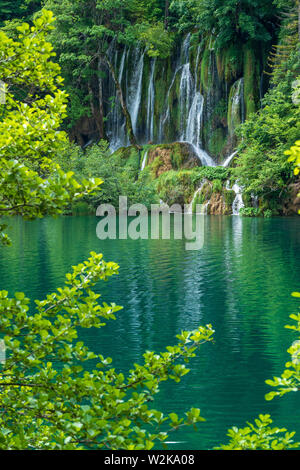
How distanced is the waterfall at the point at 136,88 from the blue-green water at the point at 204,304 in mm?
26023

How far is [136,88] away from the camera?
48.8m

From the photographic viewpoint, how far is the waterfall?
48.3 metres

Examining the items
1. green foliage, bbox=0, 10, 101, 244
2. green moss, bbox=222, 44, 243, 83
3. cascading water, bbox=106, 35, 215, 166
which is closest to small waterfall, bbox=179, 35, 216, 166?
cascading water, bbox=106, 35, 215, 166

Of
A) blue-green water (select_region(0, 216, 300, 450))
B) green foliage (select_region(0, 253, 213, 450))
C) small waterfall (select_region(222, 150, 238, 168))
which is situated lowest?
blue-green water (select_region(0, 216, 300, 450))

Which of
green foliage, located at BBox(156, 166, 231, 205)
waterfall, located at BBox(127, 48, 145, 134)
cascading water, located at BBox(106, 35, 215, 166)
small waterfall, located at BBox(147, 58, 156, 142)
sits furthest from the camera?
waterfall, located at BBox(127, 48, 145, 134)

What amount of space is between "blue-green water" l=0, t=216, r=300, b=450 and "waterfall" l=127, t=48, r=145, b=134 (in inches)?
1025

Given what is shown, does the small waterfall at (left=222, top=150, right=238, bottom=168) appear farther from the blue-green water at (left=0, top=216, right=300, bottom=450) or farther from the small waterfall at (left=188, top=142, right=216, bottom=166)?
the blue-green water at (left=0, top=216, right=300, bottom=450)

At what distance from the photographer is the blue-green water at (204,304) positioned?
653 cm

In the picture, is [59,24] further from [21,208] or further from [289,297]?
[21,208]

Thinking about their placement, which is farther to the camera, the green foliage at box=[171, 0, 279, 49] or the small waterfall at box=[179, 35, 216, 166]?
the small waterfall at box=[179, 35, 216, 166]

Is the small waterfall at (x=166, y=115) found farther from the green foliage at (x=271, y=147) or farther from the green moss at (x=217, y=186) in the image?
the green foliage at (x=271, y=147)

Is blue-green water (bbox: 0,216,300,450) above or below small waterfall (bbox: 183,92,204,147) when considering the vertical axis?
below

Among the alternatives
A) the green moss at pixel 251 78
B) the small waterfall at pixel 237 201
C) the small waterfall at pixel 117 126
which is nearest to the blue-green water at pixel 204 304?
the small waterfall at pixel 237 201

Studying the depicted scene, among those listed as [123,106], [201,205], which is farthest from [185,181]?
[123,106]
